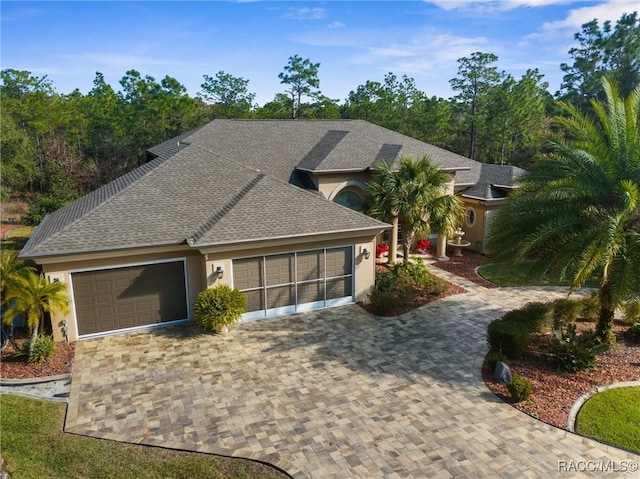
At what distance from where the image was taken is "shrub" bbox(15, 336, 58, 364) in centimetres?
1255

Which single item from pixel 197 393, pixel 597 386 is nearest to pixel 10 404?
pixel 197 393

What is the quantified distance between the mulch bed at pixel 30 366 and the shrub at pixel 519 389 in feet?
38.2

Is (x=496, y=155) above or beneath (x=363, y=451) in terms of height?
above

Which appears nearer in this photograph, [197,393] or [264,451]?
[264,451]

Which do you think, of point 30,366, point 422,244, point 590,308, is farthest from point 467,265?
point 30,366

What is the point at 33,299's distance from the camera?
40.4 ft

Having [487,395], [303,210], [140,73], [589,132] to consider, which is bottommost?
[487,395]

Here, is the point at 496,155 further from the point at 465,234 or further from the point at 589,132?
the point at 589,132

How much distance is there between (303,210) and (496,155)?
3968 cm

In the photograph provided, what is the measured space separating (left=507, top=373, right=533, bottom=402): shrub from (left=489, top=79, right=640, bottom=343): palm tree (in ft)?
9.22

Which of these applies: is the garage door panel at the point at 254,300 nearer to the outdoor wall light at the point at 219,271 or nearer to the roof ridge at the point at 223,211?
the outdoor wall light at the point at 219,271

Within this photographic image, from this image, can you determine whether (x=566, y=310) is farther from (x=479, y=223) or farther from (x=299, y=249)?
(x=479, y=223)

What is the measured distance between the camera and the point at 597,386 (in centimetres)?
1159

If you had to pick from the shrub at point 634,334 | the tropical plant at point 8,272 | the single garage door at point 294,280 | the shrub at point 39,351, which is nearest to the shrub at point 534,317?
the shrub at point 634,334
